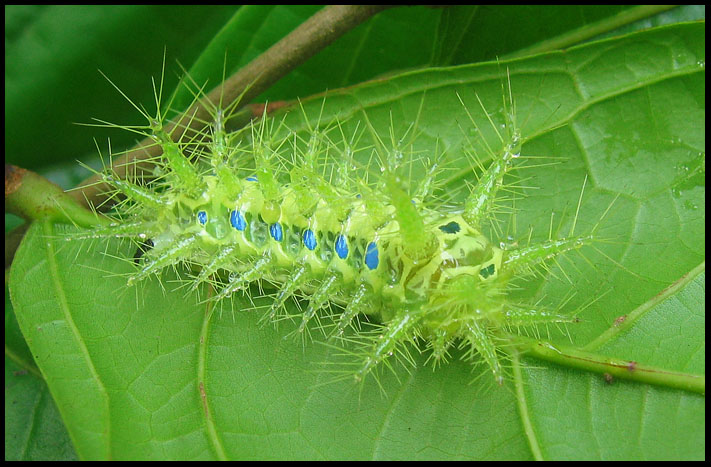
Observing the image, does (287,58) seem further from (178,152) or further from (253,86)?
(178,152)

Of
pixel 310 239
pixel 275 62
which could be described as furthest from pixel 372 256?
pixel 275 62

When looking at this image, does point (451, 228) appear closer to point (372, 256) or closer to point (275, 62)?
point (372, 256)

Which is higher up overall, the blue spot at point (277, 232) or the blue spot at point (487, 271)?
the blue spot at point (277, 232)

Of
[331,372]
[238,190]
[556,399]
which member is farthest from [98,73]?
[556,399]

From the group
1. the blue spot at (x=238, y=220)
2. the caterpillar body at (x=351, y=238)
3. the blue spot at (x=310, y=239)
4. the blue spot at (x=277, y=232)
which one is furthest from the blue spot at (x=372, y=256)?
the blue spot at (x=238, y=220)

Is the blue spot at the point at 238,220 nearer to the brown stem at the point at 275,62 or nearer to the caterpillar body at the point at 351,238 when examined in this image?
the caterpillar body at the point at 351,238
